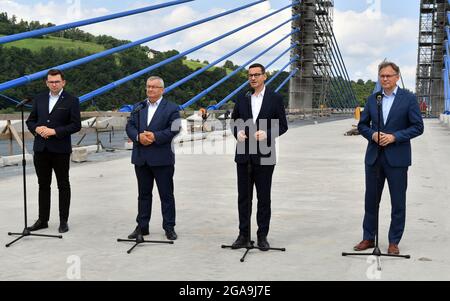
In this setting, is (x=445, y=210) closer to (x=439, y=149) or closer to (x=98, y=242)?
(x=98, y=242)

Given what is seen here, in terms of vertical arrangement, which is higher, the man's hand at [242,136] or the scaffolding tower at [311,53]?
the scaffolding tower at [311,53]

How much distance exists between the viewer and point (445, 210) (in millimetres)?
7090

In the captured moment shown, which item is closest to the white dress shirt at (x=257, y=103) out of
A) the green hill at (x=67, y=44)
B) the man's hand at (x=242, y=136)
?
the man's hand at (x=242, y=136)

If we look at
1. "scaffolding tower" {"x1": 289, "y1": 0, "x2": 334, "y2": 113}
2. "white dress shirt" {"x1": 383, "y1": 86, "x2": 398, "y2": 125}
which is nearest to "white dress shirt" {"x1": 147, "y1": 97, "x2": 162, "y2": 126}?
"white dress shirt" {"x1": 383, "y1": 86, "x2": 398, "y2": 125}

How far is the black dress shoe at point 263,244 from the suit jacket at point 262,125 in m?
0.68

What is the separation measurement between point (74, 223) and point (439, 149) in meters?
11.9

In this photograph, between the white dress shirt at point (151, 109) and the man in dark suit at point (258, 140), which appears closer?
the man in dark suit at point (258, 140)

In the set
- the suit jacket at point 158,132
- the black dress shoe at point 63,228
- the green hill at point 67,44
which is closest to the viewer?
the suit jacket at point 158,132

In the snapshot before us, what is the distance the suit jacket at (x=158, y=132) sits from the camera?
562 centimetres

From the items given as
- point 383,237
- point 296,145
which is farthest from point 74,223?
point 296,145

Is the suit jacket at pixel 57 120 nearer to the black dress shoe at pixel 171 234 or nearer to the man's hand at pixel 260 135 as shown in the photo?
the black dress shoe at pixel 171 234

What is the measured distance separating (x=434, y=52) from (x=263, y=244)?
155ft

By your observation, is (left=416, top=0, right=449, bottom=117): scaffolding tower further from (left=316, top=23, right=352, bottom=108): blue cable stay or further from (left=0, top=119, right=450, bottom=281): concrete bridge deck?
(left=0, top=119, right=450, bottom=281): concrete bridge deck

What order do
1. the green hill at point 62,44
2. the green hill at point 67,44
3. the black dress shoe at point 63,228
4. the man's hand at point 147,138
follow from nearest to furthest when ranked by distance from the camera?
the man's hand at point 147,138 < the black dress shoe at point 63,228 < the green hill at point 62,44 < the green hill at point 67,44
